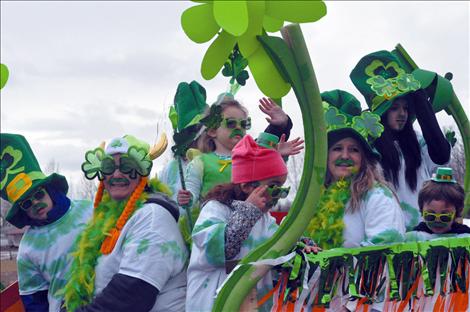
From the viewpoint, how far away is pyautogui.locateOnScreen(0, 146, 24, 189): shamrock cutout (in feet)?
11.1

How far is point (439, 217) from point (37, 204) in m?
1.96

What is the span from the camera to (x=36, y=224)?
3400 mm

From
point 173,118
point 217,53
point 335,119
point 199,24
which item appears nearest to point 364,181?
point 335,119

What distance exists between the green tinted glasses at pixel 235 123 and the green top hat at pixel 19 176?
89cm

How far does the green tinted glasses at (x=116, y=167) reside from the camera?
9.88 ft

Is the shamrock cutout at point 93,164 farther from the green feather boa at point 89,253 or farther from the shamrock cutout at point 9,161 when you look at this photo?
the shamrock cutout at point 9,161

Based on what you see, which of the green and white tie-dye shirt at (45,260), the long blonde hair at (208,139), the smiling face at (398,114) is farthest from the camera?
the smiling face at (398,114)

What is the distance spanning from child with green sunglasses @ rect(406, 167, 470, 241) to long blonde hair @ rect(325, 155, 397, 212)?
0.22 meters

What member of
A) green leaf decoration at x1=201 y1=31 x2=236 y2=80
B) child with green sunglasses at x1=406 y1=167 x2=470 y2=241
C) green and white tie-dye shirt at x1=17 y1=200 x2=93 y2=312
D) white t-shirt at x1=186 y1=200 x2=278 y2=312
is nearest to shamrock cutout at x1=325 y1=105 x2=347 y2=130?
child with green sunglasses at x1=406 y1=167 x2=470 y2=241

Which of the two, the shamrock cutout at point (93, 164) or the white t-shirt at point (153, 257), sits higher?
the shamrock cutout at point (93, 164)

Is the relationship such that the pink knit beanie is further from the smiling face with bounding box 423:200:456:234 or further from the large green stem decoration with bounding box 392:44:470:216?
the large green stem decoration with bounding box 392:44:470:216

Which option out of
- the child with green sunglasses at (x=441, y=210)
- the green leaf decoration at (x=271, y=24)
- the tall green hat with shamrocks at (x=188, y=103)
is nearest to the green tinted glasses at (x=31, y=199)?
the tall green hat with shamrocks at (x=188, y=103)

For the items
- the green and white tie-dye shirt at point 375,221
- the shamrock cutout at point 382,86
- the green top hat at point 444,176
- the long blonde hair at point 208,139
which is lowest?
the green and white tie-dye shirt at point 375,221

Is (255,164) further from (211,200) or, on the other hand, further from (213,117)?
(213,117)
